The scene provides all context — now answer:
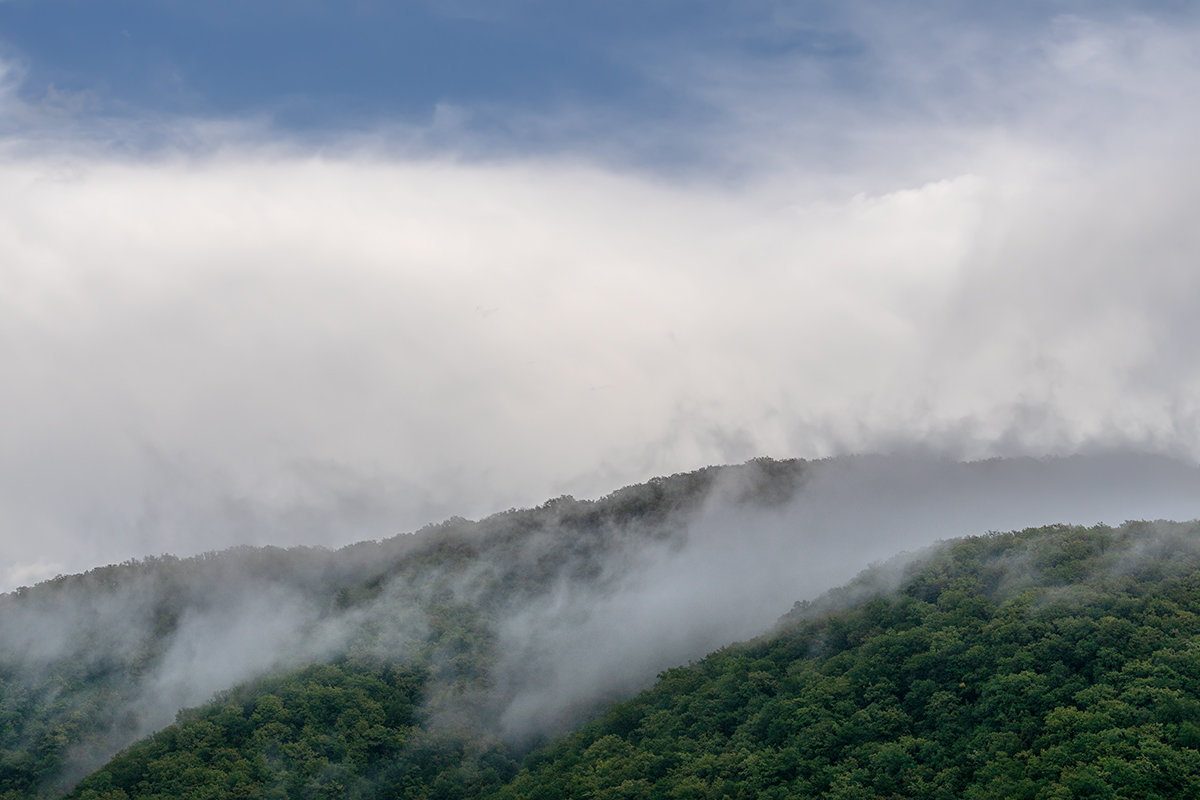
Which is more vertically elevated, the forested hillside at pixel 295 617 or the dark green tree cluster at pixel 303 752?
the forested hillside at pixel 295 617

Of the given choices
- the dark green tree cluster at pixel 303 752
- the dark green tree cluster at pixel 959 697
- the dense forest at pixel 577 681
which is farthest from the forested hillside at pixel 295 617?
the dark green tree cluster at pixel 959 697

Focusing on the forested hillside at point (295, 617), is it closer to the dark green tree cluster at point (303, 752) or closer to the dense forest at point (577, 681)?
the dense forest at point (577, 681)

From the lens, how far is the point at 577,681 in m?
140

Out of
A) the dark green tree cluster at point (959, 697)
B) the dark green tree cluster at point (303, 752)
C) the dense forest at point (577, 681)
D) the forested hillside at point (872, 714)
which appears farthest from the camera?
the dark green tree cluster at point (303, 752)

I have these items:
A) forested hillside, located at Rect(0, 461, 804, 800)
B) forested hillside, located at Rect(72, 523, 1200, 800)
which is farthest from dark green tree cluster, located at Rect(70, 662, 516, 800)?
forested hillside, located at Rect(0, 461, 804, 800)

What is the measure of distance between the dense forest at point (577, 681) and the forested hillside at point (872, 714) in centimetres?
23

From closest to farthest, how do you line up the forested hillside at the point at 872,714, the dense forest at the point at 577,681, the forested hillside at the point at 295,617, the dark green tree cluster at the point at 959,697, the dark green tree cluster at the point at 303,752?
the dark green tree cluster at the point at 959,697 → the forested hillside at the point at 872,714 → the dense forest at the point at 577,681 → the dark green tree cluster at the point at 303,752 → the forested hillside at the point at 295,617

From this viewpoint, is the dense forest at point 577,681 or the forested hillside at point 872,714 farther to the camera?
the dense forest at point 577,681

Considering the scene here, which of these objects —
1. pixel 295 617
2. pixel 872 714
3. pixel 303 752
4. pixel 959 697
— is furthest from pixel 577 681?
pixel 959 697

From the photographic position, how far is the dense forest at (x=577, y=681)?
3386 inches

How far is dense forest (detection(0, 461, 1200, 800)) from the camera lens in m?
86.0

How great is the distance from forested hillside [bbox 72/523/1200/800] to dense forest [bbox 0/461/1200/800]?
0.76 ft

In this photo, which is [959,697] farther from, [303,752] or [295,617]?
[295,617]

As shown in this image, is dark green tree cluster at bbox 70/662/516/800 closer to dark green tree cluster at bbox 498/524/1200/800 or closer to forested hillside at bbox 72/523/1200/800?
forested hillside at bbox 72/523/1200/800
